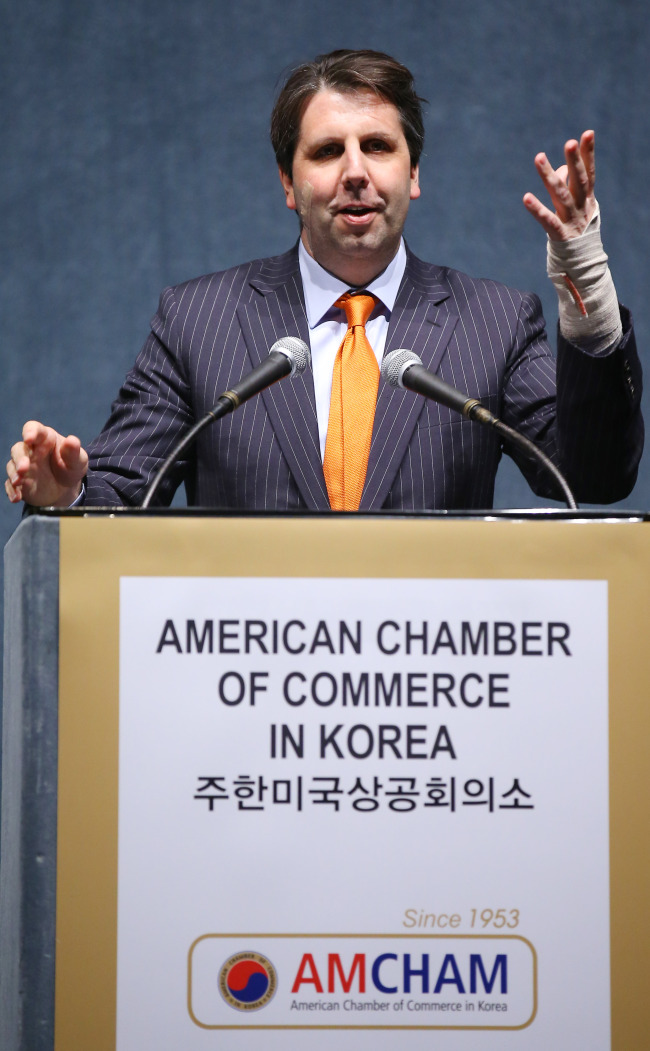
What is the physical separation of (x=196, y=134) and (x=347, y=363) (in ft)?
3.75

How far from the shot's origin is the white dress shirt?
4.75 ft

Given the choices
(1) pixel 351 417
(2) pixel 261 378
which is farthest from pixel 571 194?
(1) pixel 351 417

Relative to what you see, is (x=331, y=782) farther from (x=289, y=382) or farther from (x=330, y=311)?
(x=330, y=311)

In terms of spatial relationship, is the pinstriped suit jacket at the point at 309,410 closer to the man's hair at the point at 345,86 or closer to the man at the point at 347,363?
the man at the point at 347,363

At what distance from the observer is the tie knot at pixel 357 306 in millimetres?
1448

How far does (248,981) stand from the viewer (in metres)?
0.74

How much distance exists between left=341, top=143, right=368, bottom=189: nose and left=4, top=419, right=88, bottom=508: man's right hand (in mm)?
580

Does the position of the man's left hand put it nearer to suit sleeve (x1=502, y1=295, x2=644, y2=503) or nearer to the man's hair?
suit sleeve (x1=502, y1=295, x2=644, y2=503)

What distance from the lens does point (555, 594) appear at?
78cm

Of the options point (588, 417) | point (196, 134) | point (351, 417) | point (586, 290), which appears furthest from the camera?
point (196, 134)

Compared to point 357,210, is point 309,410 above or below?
below

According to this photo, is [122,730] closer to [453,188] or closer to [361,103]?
[361,103]

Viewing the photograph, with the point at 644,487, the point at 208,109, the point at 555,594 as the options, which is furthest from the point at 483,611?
the point at 208,109

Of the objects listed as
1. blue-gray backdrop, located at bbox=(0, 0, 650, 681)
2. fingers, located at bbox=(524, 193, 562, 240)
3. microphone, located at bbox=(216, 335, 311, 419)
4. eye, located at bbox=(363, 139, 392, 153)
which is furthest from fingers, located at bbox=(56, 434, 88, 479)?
blue-gray backdrop, located at bbox=(0, 0, 650, 681)
